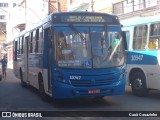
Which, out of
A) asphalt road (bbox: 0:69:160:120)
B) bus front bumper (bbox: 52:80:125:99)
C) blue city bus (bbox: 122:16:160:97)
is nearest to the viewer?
bus front bumper (bbox: 52:80:125:99)

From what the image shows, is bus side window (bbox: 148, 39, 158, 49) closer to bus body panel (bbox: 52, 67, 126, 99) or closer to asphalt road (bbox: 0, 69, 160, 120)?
asphalt road (bbox: 0, 69, 160, 120)

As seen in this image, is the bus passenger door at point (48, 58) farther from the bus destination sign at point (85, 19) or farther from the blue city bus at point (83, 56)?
the bus destination sign at point (85, 19)

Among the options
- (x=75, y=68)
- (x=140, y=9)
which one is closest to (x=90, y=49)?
(x=75, y=68)

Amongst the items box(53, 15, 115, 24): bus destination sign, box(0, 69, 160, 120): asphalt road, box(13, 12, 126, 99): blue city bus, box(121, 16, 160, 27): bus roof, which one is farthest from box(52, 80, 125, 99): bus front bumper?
box(121, 16, 160, 27): bus roof

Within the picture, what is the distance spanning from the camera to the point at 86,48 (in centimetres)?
1217

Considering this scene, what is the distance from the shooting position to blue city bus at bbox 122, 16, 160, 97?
1378 centimetres

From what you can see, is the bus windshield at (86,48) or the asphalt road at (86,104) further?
the bus windshield at (86,48)

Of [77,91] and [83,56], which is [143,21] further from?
[77,91]

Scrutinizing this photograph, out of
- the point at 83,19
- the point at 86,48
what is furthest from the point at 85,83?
the point at 83,19

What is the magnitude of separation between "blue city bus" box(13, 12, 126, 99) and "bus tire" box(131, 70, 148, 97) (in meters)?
2.19

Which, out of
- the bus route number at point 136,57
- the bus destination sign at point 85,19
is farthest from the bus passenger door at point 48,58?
the bus route number at point 136,57

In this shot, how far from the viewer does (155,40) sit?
13.9 metres

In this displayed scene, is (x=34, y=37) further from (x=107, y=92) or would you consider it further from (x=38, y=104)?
(x=107, y=92)

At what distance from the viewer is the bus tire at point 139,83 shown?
Result: 1443 cm
